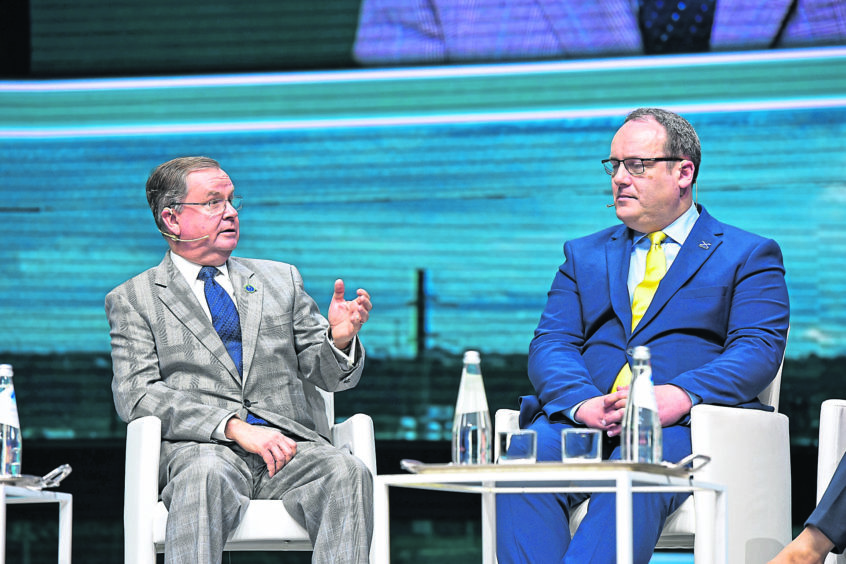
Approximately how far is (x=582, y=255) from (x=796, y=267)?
1266mm

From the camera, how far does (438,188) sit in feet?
16.1

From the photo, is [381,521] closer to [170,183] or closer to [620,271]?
[620,271]

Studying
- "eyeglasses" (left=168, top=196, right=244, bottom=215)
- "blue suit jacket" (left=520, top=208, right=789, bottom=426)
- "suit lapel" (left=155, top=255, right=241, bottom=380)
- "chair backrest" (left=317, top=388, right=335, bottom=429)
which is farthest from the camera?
"chair backrest" (left=317, top=388, right=335, bottom=429)

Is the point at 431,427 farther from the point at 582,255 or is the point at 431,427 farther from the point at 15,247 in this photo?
the point at 15,247

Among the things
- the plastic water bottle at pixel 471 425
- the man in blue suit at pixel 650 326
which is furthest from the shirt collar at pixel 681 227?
the plastic water bottle at pixel 471 425

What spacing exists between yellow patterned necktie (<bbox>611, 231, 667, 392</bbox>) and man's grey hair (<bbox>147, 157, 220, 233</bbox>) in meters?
1.26

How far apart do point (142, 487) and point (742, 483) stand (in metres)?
1.48

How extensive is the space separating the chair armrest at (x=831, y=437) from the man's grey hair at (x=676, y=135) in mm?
766

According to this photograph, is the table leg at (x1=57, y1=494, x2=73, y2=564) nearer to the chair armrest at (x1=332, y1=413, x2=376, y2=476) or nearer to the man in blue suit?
the chair armrest at (x1=332, y1=413, x2=376, y2=476)

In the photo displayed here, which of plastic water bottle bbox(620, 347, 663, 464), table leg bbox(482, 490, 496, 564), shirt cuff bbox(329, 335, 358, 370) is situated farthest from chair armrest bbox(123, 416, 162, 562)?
plastic water bottle bbox(620, 347, 663, 464)

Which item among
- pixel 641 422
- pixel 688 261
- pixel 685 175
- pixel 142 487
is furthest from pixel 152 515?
pixel 685 175

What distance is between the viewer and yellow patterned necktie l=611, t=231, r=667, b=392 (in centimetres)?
356

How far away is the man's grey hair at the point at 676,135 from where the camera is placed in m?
3.61

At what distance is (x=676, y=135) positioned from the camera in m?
3.62
